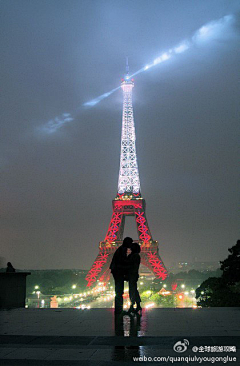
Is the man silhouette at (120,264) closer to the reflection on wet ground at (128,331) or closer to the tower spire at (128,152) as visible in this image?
the reflection on wet ground at (128,331)

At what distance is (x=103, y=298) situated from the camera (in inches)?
3324

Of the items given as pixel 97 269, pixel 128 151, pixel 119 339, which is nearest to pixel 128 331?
pixel 119 339

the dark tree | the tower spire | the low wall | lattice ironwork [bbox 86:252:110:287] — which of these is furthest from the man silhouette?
the tower spire

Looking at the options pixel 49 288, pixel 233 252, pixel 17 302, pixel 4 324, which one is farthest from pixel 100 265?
pixel 4 324

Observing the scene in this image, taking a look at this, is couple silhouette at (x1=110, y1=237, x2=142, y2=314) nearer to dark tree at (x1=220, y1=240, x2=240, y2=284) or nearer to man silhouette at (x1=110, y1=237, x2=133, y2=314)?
man silhouette at (x1=110, y1=237, x2=133, y2=314)

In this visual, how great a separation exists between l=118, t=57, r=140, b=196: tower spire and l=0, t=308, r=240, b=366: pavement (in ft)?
234

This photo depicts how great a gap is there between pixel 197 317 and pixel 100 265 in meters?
68.4

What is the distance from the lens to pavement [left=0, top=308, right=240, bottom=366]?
6.15 m

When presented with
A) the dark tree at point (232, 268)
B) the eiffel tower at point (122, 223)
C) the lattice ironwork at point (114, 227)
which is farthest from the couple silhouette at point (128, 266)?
the lattice ironwork at point (114, 227)

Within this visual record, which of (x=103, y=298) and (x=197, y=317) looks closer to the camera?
(x=197, y=317)

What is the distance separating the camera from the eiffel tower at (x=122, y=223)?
254 feet

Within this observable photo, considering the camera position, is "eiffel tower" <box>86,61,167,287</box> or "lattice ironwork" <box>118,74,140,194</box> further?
"lattice ironwork" <box>118,74,140,194</box>

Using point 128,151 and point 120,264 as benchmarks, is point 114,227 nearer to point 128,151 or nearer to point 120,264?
point 128,151

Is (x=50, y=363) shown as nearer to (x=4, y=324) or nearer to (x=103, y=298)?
(x=4, y=324)
